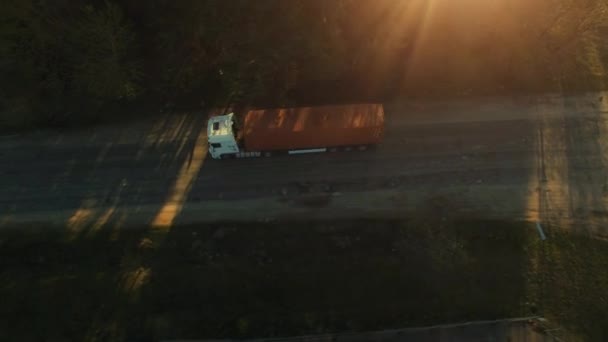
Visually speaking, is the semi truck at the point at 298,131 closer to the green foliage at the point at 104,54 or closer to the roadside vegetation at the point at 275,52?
the roadside vegetation at the point at 275,52

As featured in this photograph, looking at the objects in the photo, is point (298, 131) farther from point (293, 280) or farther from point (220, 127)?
point (293, 280)

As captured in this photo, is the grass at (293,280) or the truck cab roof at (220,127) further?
the truck cab roof at (220,127)

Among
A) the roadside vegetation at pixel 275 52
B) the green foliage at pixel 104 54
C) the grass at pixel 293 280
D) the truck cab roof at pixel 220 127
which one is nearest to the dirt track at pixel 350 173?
the grass at pixel 293 280

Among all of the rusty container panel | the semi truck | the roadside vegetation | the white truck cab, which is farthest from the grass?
the roadside vegetation

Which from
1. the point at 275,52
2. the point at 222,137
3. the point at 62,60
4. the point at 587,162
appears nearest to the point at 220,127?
the point at 222,137

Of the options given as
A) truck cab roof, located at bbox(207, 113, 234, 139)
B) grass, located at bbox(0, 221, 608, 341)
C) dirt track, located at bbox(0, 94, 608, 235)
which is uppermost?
truck cab roof, located at bbox(207, 113, 234, 139)

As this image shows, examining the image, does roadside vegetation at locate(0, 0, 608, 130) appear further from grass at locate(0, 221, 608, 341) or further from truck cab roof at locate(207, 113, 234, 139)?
grass at locate(0, 221, 608, 341)
